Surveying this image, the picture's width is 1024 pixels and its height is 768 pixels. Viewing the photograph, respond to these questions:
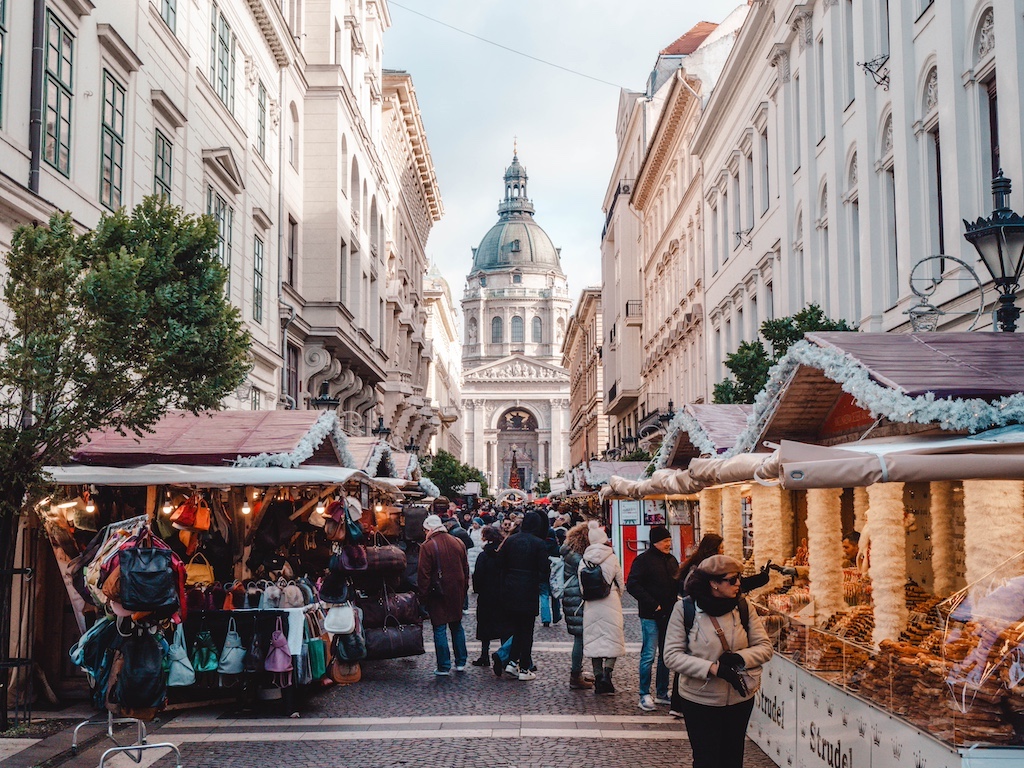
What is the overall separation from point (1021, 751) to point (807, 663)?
2.44m

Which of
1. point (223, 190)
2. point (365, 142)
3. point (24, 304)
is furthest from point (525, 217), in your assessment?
point (24, 304)

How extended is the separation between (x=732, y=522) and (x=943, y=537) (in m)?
3.18

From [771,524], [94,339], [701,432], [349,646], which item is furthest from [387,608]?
[94,339]

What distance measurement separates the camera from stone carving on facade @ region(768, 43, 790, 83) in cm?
2308

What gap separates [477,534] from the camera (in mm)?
35812

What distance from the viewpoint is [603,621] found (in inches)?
435

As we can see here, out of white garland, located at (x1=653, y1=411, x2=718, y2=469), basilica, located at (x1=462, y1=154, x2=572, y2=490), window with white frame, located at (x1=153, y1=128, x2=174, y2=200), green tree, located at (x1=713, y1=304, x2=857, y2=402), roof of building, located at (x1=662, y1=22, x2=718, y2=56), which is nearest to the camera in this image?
white garland, located at (x1=653, y1=411, x2=718, y2=469)

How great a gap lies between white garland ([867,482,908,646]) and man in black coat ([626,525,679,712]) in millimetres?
3312

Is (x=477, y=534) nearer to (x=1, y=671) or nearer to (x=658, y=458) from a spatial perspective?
(x=658, y=458)

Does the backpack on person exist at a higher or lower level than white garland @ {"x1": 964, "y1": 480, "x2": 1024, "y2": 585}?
lower

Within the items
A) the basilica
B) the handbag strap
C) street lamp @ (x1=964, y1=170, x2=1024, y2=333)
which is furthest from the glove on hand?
the basilica

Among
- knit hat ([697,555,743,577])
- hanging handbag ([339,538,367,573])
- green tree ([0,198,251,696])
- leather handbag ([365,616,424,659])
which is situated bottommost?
leather handbag ([365,616,424,659])

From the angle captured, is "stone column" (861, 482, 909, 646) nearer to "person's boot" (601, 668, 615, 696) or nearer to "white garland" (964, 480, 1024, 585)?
"white garland" (964, 480, 1024, 585)

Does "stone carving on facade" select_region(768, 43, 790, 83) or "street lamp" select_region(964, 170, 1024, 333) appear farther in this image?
"stone carving on facade" select_region(768, 43, 790, 83)
